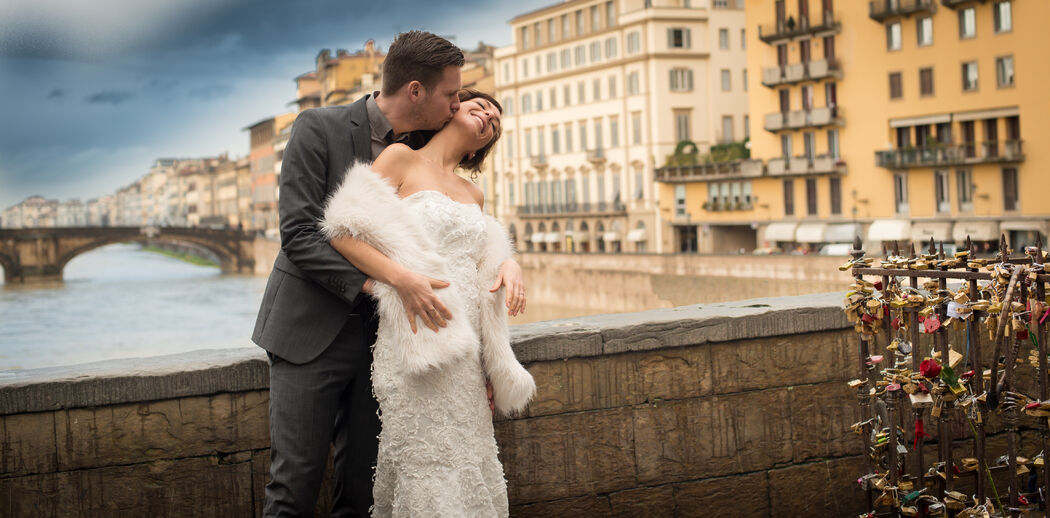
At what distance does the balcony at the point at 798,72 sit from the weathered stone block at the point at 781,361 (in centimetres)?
3555

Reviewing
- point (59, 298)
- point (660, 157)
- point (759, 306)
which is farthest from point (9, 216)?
point (759, 306)

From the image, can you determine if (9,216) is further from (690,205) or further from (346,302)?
(346,302)

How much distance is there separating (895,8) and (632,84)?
52.9 feet

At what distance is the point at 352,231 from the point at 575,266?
37.8 metres

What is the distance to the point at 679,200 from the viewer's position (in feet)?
145

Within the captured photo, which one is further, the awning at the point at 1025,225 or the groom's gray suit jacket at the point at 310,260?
the awning at the point at 1025,225

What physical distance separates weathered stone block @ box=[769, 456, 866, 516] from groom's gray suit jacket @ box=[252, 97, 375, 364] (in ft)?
5.33

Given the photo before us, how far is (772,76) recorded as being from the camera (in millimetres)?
39281

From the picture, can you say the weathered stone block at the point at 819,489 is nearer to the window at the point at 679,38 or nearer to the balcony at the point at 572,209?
the balcony at the point at 572,209

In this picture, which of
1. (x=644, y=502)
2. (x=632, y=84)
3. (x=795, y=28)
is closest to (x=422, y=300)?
(x=644, y=502)

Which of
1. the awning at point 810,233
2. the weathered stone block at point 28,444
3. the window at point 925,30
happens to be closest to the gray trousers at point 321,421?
the weathered stone block at point 28,444

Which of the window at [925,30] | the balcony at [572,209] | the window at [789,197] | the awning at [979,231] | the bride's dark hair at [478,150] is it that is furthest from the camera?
the balcony at [572,209]

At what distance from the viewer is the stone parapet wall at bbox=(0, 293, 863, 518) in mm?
2770

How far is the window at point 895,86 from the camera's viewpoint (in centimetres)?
3500
